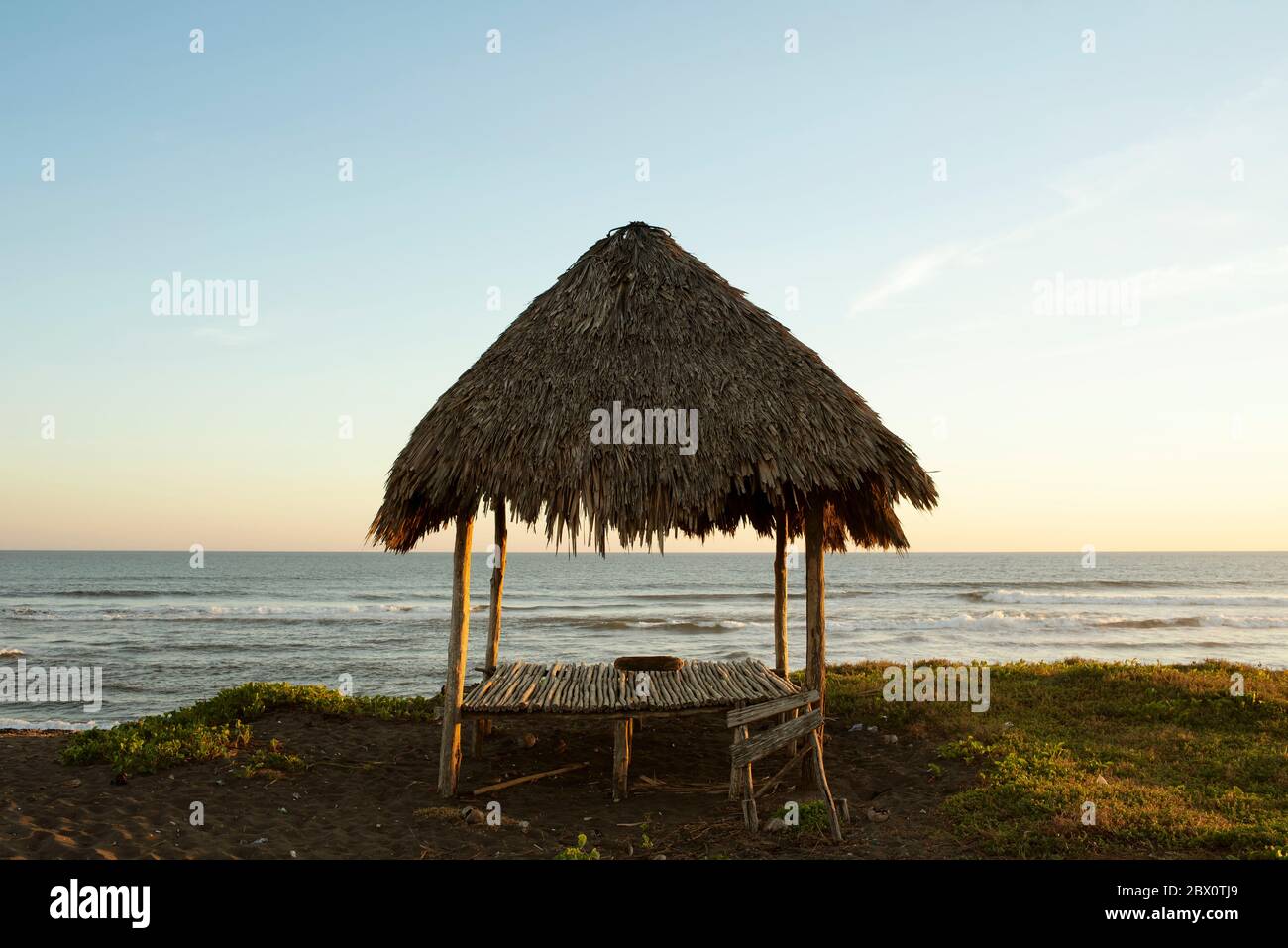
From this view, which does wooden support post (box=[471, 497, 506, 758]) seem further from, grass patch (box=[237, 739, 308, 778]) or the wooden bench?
the wooden bench

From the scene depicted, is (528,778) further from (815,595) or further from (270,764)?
(815,595)

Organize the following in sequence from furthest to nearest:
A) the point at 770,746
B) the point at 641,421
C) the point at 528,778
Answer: the point at 528,778 < the point at 641,421 < the point at 770,746

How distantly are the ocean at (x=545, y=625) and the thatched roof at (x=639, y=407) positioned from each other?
11.9 meters

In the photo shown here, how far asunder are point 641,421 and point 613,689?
2.81 metres

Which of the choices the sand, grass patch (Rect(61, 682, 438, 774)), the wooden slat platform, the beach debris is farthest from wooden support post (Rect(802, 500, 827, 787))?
grass patch (Rect(61, 682, 438, 774))

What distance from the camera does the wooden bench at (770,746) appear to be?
6.71 m

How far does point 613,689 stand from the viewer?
27.5ft

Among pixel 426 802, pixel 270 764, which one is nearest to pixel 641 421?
pixel 426 802

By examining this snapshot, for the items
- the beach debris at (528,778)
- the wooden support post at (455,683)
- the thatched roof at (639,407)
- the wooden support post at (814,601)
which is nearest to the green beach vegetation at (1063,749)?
the wooden support post at (814,601)

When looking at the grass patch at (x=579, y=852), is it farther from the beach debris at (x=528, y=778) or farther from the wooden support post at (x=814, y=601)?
the wooden support post at (x=814, y=601)

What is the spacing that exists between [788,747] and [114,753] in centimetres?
719

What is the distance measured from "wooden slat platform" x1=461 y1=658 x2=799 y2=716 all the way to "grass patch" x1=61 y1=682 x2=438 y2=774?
9.11 ft
